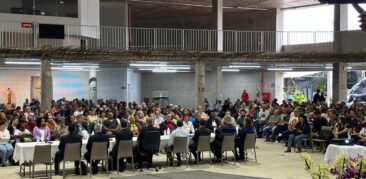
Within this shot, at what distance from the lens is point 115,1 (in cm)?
2830

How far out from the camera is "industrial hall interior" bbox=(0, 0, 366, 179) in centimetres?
1194

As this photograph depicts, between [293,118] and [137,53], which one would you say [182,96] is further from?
[293,118]

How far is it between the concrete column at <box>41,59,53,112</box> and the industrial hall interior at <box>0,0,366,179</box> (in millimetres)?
42

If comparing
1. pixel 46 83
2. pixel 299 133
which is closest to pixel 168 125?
pixel 299 133

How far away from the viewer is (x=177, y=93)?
114 feet

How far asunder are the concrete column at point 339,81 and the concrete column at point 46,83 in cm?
1466

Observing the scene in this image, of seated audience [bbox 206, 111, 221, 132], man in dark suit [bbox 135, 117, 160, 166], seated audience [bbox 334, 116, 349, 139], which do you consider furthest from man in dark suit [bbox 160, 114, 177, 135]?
seated audience [bbox 334, 116, 349, 139]

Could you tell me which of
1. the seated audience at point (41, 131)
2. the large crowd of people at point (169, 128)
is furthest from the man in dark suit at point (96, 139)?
the seated audience at point (41, 131)

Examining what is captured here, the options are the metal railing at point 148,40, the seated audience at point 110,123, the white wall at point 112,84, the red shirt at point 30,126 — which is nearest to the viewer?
the red shirt at point 30,126

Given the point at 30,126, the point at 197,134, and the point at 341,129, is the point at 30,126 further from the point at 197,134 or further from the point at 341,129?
the point at 341,129

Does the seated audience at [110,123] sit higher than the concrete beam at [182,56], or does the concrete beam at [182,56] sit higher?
the concrete beam at [182,56]

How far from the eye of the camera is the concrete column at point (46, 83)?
740 inches

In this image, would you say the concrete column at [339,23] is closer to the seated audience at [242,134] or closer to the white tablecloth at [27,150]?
the seated audience at [242,134]

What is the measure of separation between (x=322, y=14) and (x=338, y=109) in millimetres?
11689
